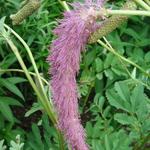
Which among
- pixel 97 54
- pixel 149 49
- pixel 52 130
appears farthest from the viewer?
pixel 149 49

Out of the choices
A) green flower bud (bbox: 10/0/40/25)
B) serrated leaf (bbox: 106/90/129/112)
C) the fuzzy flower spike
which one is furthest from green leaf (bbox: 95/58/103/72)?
the fuzzy flower spike

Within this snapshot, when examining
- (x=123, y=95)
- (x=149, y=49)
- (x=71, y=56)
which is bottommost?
(x=149, y=49)

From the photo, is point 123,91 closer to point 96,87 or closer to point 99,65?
point 99,65

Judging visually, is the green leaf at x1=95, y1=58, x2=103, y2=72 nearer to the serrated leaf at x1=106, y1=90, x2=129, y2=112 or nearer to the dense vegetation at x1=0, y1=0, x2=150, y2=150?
the dense vegetation at x1=0, y1=0, x2=150, y2=150

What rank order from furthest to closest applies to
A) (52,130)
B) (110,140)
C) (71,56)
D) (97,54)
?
(97,54), (52,130), (110,140), (71,56)

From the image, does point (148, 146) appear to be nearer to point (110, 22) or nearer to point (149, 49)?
point (110, 22)

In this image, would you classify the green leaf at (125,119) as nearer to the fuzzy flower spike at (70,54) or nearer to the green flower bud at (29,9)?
the green flower bud at (29,9)

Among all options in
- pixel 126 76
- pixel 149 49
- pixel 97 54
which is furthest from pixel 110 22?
pixel 149 49

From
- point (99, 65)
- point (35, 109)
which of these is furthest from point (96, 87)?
point (35, 109)
